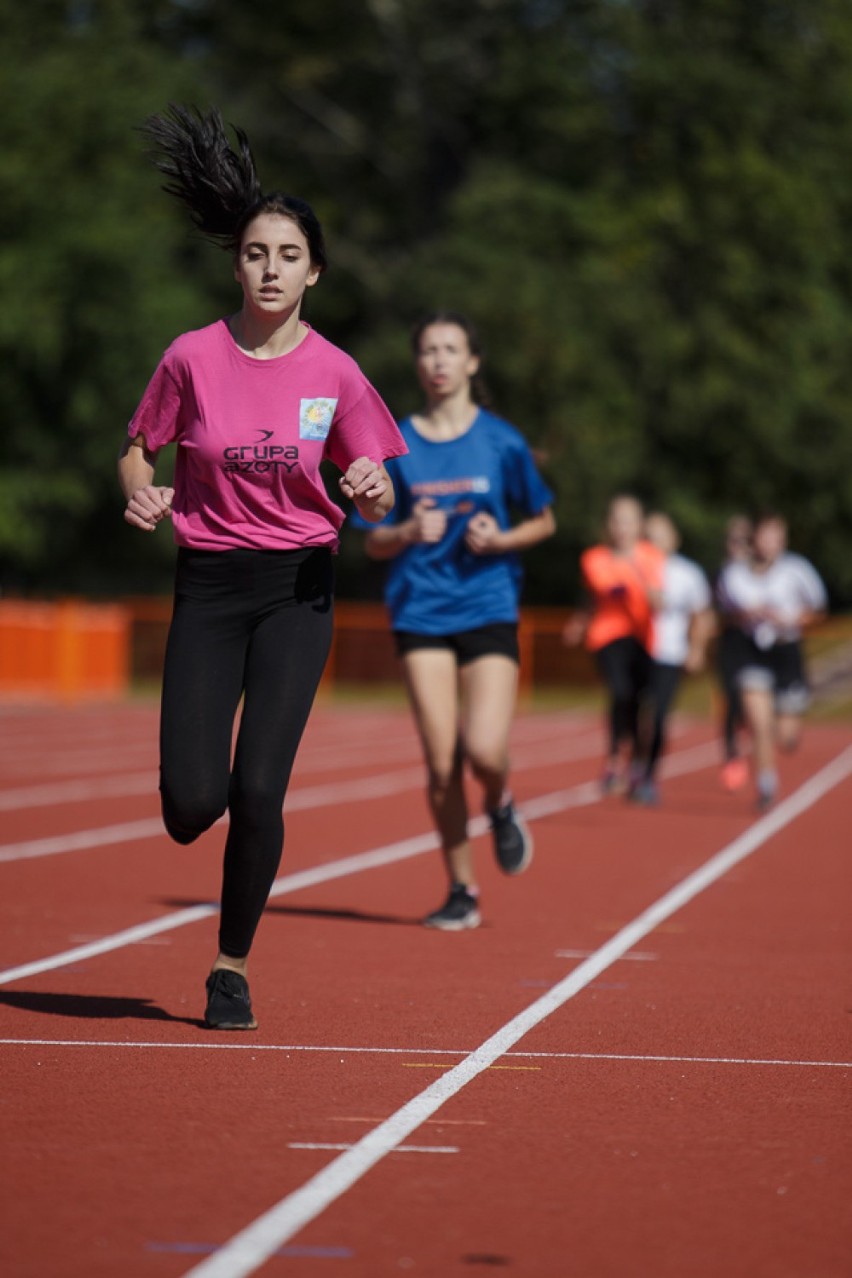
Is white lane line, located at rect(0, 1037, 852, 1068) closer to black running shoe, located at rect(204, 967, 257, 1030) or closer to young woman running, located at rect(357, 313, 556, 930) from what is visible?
black running shoe, located at rect(204, 967, 257, 1030)

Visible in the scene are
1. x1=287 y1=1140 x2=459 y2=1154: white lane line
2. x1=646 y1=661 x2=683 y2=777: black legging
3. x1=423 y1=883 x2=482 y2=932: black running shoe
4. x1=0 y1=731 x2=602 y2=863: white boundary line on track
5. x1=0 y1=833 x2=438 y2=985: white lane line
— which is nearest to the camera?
x1=287 y1=1140 x2=459 y2=1154: white lane line

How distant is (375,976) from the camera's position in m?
7.52

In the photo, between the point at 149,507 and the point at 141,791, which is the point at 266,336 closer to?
the point at 149,507

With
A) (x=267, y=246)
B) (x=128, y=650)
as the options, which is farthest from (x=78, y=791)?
(x=128, y=650)

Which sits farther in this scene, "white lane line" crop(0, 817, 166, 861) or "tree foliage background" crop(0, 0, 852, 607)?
"tree foliage background" crop(0, 0, 852, 607)

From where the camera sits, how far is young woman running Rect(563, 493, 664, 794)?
53.1 feet

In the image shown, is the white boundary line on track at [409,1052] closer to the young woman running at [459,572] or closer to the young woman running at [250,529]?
the young woman running at [250,529]

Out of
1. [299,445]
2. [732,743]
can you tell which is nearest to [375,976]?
[299,445]

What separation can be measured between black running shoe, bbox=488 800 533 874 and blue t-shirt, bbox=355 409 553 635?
0.76m

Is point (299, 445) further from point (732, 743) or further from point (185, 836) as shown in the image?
point (732, 743)

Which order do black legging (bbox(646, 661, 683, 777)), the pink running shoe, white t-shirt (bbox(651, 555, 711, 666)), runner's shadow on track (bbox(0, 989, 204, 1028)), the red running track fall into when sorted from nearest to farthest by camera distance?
the red running track → runner's shadow on track (bbox(0, 989, 204, 1028)) → black legging (bbox(646, 661, 683, 777)) → white t-shirt (bbox(651, 555, 711, 666)) → the pink running shoe

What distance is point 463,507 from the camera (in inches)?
345

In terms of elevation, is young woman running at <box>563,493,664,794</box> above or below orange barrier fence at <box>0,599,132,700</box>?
above

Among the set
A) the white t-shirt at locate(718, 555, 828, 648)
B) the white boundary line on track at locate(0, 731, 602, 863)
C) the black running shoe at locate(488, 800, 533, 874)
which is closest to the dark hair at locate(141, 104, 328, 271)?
the black running shoe at locate(488, 800, 533, 874)
